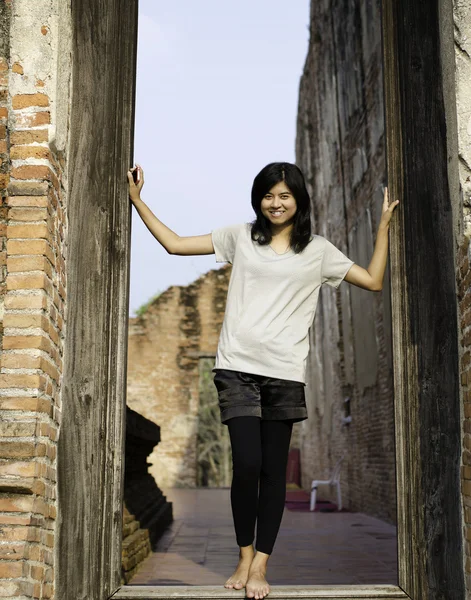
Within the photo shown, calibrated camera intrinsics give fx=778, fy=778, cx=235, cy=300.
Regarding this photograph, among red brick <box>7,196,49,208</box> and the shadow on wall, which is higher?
red brick <box>7,196,49,208</box>

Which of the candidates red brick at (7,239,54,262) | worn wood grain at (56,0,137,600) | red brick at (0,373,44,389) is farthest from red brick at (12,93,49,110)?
red brick at (0,373,44,389)

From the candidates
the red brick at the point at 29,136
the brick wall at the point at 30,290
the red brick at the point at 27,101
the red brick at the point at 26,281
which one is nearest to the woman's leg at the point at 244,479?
the brick wall at the point at 30,290

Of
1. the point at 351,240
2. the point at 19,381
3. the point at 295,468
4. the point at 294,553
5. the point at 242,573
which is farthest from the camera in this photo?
the point at 295,468

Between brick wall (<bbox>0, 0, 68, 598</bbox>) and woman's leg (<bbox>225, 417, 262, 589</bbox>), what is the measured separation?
757 millimetres

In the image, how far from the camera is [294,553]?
620 centimetres

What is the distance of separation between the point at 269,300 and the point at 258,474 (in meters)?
0.74

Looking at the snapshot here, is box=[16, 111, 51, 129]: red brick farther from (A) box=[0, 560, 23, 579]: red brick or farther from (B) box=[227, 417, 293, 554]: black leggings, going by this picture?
(A) box=[0, 560, 23, 579]: red brick

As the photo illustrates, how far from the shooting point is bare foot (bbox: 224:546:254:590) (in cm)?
322

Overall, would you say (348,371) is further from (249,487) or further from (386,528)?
(249,487)

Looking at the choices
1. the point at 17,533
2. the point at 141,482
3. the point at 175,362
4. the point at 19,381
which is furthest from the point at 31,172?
the point at 175,362

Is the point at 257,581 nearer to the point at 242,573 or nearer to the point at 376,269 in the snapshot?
the point at 242,573

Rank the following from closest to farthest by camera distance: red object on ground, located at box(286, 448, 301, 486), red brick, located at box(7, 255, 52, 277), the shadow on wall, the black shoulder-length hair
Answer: red brick, located at box(7, 255, 52, 277) < the black shoulder-length hair < the shadow on wall < red object on ground, located at box(286, 448, 301, 486)

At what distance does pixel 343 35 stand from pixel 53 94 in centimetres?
943

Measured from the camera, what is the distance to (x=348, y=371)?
1210 centimetres
